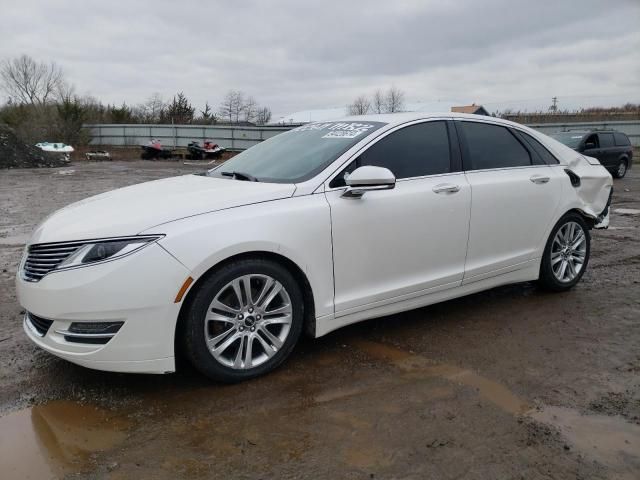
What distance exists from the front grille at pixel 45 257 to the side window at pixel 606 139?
1742 centimetres

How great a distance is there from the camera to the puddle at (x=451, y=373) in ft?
9.46

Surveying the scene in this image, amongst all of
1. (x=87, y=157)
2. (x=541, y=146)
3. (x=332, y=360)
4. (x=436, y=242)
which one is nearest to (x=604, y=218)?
(x=541, y=146)

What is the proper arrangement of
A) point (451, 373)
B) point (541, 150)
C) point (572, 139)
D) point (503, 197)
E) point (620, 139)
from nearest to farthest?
1. point (451, 373)
2. point (503, 197)
3. point (541, 150)
4. point (572, 139)
5. point (620, 139)

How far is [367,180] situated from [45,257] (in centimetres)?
195

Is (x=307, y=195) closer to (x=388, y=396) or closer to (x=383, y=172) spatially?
(x=383, y=172)

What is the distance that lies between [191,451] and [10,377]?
59.1 inches

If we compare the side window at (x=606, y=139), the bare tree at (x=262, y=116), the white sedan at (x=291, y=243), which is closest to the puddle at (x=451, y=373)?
the white sedan at (x=291, y=243)

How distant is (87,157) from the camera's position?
31.6 meters

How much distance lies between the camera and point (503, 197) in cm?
413

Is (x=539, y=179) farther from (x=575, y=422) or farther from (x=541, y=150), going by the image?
(x=575, y=422)


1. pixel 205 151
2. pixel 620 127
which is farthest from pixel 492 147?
pixel 620 127

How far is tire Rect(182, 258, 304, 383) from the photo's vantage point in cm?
289

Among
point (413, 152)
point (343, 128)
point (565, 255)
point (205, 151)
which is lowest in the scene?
point (565, 255)

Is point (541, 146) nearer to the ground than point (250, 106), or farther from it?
nearer to the ground
